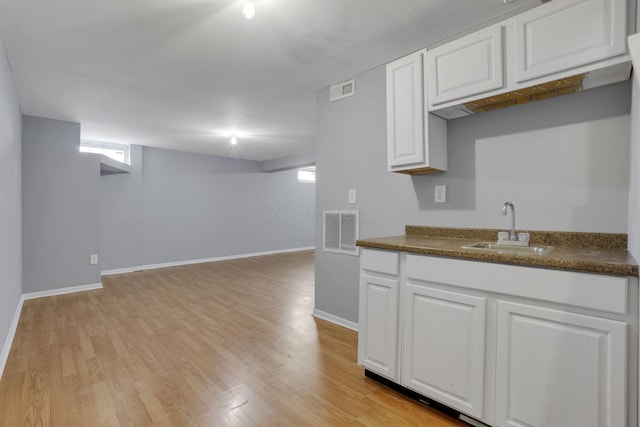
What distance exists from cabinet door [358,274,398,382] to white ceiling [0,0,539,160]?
1.68 metres

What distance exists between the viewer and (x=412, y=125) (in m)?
2.12

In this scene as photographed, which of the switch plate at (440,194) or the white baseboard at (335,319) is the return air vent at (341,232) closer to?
the white baseboard at (335,319)

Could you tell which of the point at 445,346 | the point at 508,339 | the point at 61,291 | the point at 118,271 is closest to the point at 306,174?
the point at 118,271

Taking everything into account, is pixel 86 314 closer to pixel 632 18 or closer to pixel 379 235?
pixel 379 235

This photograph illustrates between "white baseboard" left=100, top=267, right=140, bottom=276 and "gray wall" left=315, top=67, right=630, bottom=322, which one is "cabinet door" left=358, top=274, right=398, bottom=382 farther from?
"white baseboard" left=100, top=267, right=140, bottom=276

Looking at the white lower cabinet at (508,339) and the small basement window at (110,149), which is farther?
the small basement window at (110,149)

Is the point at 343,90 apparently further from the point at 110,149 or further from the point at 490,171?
the point at 110,149

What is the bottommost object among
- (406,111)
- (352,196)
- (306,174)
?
(352,196)

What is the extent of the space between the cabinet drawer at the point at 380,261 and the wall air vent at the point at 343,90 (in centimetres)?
163

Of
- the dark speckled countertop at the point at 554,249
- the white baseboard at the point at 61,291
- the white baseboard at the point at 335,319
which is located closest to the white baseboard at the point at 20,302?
the white baseboard at the point at 61,291

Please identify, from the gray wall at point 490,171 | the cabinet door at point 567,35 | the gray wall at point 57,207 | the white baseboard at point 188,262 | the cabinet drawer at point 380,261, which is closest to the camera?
the cabinet door at point 567,35

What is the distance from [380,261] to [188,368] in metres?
1.54

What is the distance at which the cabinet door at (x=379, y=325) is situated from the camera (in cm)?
186

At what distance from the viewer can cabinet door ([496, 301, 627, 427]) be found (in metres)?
1.19
